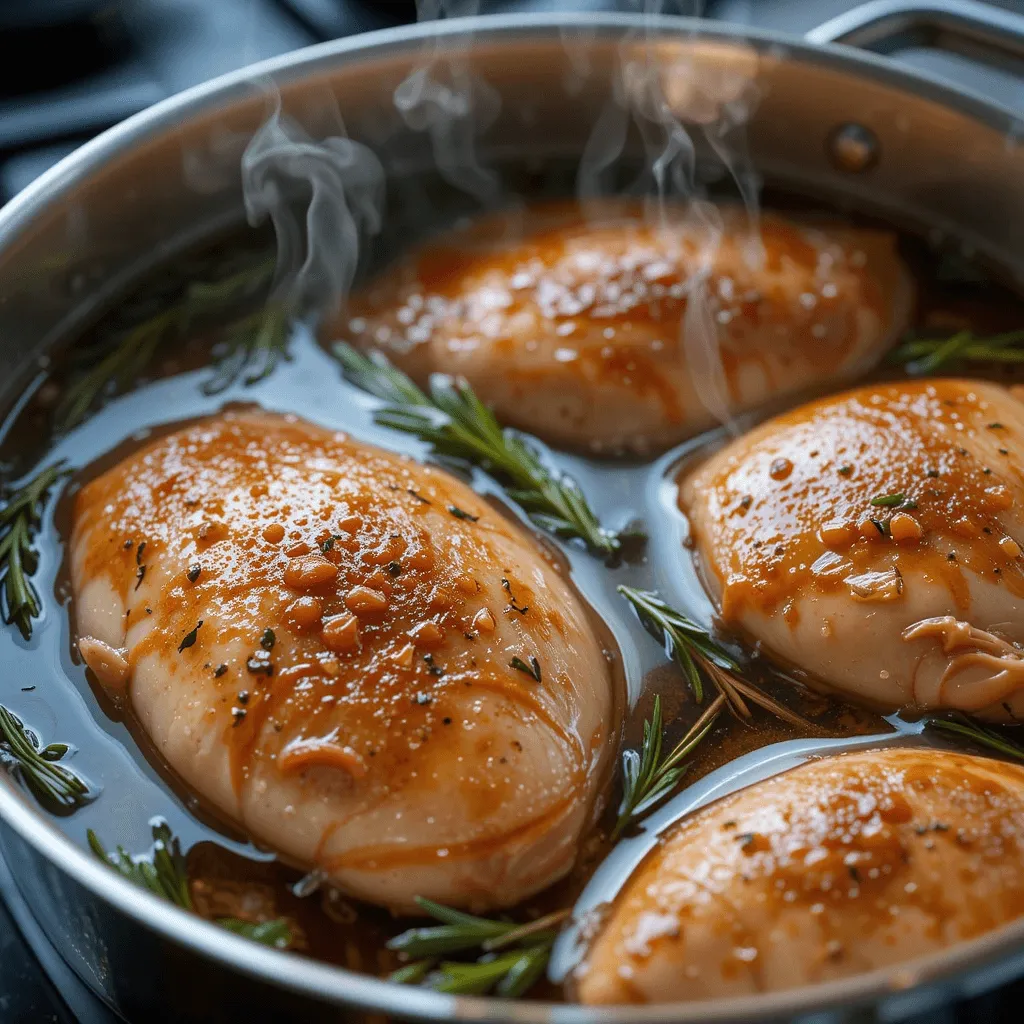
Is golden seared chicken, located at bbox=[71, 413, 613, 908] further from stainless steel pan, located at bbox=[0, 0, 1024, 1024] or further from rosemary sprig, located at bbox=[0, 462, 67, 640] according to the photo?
stainless steel pan, located at bbox=[0, 0, 1024, 1024]

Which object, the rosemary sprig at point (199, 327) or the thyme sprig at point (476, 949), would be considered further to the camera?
the rosemary sprig at point (199, 327)

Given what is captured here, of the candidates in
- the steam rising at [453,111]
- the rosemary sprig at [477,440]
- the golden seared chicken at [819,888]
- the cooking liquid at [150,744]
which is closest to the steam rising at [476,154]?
the steam rising at [453,111]

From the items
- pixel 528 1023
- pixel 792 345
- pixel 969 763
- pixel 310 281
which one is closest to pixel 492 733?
pixel 528 1023

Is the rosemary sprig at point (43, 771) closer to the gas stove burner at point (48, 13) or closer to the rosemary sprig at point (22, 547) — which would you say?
the rosemary sprig at point (22, 547)

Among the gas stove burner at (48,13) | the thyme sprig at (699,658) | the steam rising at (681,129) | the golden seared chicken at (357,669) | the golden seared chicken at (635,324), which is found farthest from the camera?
the gas stove burner at (48,13)

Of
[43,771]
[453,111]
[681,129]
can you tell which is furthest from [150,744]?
[681,129]

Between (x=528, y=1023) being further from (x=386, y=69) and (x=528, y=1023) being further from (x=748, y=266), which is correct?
(x=386, y=69)
